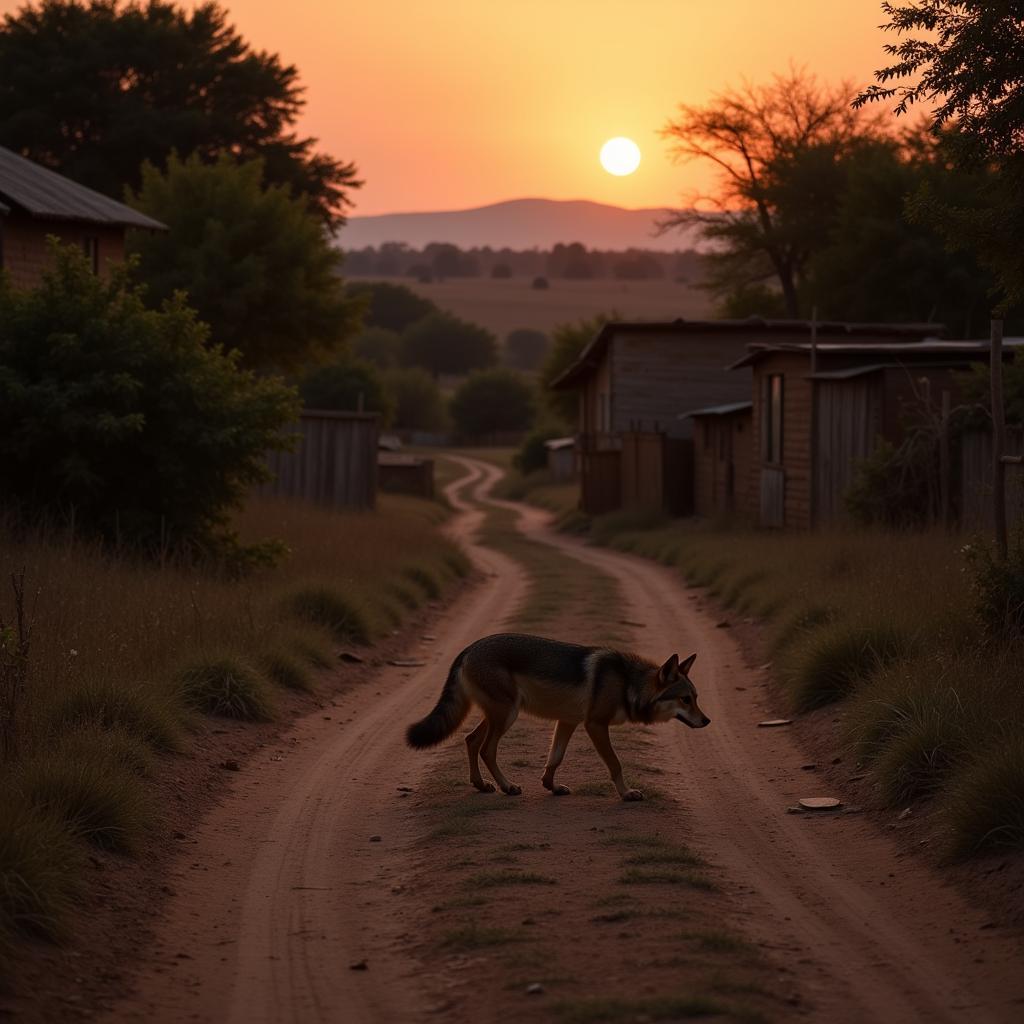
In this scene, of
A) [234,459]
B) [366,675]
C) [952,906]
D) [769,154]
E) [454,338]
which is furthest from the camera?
[454,338]

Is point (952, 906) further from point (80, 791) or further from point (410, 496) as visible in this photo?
point (410, 496)

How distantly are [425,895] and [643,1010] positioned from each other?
1855mm

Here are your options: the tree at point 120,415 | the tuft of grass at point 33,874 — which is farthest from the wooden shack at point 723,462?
the tuft of grass at point 33,874

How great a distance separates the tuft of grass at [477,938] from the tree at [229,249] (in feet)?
107

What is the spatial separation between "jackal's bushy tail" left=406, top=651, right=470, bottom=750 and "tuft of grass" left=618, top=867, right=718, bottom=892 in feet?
6.32

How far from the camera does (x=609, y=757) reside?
8.74 metres

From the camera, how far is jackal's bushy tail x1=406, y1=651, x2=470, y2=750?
344 inches

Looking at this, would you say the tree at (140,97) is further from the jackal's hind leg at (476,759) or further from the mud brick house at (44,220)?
the jackal's hind leg at (476,759)

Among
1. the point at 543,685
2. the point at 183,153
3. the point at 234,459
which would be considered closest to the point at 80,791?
the point at 543,685

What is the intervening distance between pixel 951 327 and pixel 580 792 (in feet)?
137

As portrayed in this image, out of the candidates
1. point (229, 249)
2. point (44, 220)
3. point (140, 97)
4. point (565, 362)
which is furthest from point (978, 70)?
point (565, 362)

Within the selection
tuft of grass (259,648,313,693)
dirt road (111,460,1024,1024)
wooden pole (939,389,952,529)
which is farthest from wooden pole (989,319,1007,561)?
wooden pole (939,389,952,529)

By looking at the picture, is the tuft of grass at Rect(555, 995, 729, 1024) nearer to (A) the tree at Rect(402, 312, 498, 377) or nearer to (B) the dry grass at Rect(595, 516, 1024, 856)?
(B) the dry grass at Rect(595, 516, 1024, 856)

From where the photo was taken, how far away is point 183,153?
44844mm
